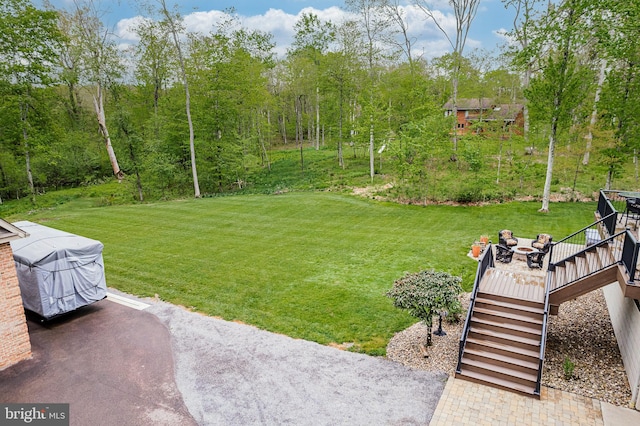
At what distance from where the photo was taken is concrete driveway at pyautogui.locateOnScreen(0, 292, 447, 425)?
6695 mm

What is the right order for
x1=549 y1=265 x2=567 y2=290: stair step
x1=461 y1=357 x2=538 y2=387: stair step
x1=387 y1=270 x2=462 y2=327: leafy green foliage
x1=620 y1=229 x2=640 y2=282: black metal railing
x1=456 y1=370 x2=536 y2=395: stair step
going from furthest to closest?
x1=549 y1=265 x2=567 y2=290: stair step → x1=387 y1=270 x2=462 y2=327: leafy green foliage → x1=461 y1=357 x2=538 y2=387: stair step → x1=456 y1=370 x2=536 y2=395: stair step → x1=620 y1=229 x2=640 y2=282: black metal railing

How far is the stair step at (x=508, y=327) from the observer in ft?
25.7

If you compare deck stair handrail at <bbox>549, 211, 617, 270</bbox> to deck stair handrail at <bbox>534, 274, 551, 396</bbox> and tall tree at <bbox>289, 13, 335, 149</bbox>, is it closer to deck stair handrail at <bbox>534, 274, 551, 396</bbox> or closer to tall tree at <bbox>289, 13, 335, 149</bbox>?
deck stair handrail at <bbox>534, 274, 551, 396</bbox>

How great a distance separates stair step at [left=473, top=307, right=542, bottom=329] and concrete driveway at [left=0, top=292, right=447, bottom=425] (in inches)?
79.0

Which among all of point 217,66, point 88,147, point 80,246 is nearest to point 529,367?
point 80,246

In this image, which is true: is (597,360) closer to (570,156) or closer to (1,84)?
(570,156)

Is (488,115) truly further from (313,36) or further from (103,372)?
(103,372)

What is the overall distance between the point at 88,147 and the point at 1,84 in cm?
1581

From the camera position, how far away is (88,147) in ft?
127

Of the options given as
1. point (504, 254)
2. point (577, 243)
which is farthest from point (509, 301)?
point (577, 243)

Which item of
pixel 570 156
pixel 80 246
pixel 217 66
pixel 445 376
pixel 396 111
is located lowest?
pixel 445 376

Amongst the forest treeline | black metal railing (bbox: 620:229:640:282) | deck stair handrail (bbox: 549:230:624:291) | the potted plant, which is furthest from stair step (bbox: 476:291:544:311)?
the forest treeline

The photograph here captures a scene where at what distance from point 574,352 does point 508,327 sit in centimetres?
168

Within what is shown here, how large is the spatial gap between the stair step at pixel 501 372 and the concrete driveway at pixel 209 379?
30.4 inches
